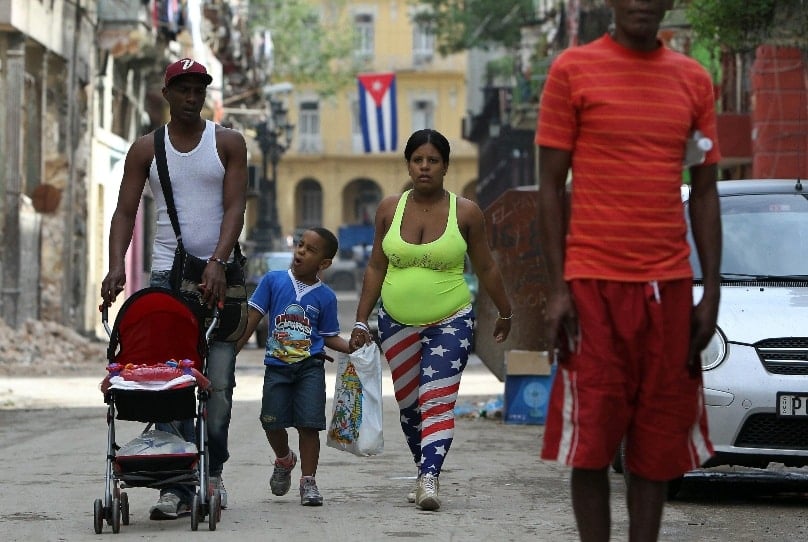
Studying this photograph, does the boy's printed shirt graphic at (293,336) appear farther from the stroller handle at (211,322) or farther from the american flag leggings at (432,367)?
the stroller handle at (211,322)

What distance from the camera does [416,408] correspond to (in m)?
9.46

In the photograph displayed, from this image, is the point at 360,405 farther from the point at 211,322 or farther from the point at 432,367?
the point at 211,322

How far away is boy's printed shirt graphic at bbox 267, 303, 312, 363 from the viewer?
9.39m

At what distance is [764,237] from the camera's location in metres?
10.5

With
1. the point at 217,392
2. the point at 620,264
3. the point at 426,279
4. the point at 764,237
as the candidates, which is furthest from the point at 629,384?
the point at 764,237

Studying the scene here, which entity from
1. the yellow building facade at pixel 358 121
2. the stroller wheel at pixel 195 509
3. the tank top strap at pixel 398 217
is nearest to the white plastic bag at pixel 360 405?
the tank top strap at pixel 398 217

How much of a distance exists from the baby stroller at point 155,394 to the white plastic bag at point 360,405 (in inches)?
53.8

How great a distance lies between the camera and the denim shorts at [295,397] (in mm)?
9383

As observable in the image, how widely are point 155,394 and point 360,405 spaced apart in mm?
1685

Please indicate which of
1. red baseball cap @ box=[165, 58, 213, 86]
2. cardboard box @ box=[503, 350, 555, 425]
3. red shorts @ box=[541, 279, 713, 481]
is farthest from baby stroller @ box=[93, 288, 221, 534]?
cardboard box @ box=[503, 350, 555, 425]

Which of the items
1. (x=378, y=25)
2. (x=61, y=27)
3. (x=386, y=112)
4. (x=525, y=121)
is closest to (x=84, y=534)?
(x=61, y=27)

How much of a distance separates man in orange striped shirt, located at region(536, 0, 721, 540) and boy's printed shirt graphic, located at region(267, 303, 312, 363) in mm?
3790

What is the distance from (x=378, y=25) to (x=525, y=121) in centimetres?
4878

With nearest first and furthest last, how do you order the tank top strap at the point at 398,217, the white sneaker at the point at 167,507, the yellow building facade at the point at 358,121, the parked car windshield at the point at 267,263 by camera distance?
1. the white sneaker at the point at 167,507
2. the tank top strap at the point at 398,217
3. the parked car windshield at the point at 267,263
4. the yellow building facade at the point at 358,121
